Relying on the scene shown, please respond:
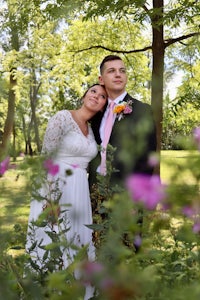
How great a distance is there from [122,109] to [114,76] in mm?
294

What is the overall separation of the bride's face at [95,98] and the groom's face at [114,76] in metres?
0.10

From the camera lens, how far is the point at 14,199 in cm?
121

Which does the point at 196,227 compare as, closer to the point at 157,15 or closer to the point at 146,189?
the point at 146,189

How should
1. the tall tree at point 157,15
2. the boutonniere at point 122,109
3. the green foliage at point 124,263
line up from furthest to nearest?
the tall tree at point 157,15, the boutonniere at point 122,109, the green foliage at point 124,263

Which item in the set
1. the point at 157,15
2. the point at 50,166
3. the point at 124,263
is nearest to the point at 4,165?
the point at 50,166

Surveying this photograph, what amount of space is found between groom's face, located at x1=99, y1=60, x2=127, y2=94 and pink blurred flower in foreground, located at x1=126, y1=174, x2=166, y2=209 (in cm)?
287

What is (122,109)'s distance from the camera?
3730 millimetres

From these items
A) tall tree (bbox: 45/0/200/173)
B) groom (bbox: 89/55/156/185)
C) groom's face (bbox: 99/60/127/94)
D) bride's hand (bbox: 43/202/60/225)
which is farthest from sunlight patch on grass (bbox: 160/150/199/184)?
tall tree (bbox: 45/0/200/173)

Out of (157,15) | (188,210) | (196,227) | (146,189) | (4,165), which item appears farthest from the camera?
(157,15)

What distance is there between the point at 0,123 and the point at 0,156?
34510mm

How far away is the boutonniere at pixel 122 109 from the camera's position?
12.2ft

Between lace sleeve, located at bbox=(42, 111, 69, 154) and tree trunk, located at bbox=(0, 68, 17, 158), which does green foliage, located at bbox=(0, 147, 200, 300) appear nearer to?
tree trunk, located at bbox=(0, 68, 17, 158)

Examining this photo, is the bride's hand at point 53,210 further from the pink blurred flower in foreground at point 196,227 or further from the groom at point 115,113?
the groom at point 115,113

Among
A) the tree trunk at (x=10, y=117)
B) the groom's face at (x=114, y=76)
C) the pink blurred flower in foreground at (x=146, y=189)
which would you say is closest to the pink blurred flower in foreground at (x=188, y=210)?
the pink blurred flower in foreground at (x=146, y=189)
